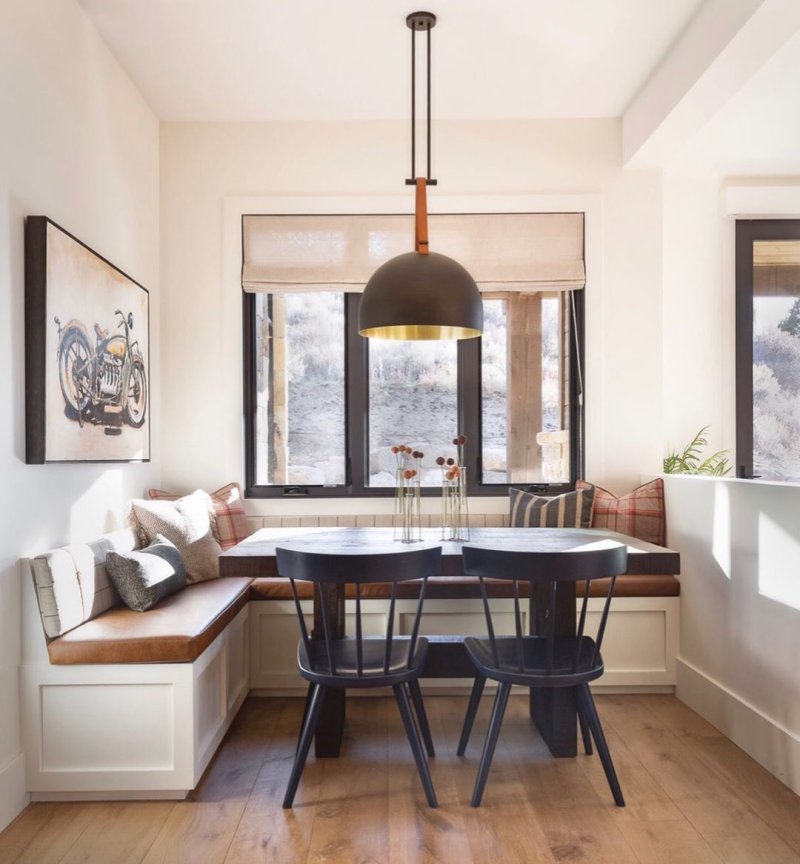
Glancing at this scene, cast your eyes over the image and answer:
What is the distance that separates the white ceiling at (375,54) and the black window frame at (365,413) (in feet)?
Answer: 3.43

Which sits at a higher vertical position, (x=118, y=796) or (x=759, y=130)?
(x=759, y=130)

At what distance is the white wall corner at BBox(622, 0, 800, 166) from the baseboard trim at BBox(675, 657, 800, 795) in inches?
102

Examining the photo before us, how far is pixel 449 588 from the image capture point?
3.20 meters

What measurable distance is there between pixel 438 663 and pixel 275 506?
1.50 metres

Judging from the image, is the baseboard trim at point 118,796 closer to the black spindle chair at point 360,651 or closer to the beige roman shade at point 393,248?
the black spindle chair at point 360,651

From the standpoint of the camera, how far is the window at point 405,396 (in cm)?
411

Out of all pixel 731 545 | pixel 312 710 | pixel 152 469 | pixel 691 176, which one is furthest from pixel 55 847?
pixel 691 176

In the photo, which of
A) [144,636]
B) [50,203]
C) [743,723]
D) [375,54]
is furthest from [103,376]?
[743,723]

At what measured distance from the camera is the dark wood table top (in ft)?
8.23

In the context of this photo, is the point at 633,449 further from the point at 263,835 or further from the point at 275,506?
the point at 263,835

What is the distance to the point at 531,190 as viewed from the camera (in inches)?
159

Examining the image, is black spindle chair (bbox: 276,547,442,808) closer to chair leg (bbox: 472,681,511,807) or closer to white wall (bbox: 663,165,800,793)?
chair leg (bbox: 472,681,511,807)

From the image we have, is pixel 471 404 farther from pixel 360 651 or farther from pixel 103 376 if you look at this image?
pixel 360 651

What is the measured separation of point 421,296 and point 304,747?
62.9 inches
